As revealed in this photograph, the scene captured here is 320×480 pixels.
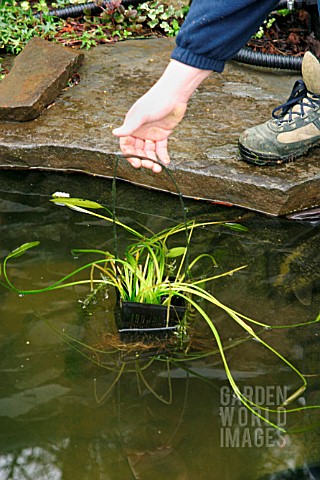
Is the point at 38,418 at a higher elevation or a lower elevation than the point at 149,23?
lower

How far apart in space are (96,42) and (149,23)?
50cm

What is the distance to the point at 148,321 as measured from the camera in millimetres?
2883

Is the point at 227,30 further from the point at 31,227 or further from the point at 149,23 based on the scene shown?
the point at 149,23

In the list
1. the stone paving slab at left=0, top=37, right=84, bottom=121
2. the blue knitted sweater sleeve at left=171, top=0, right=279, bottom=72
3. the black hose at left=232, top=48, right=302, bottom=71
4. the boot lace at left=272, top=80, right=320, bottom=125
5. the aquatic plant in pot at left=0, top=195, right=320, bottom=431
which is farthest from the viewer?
the black hose at left=232, top=48, right=302, bottom=71

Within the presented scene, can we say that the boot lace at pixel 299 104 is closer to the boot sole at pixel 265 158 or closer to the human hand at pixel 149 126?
the boot sole at pixel 265 158

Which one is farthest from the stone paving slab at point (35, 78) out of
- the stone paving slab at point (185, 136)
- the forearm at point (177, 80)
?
the forearm at point (177, 80)

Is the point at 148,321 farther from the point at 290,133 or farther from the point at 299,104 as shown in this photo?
the point at 299,104

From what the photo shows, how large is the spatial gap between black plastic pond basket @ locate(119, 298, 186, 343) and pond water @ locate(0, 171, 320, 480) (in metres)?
0.09

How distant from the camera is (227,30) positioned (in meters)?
1.98

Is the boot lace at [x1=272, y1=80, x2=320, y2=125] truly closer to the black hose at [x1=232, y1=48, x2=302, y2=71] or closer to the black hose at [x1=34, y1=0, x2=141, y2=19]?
the black hose at [x1=232, y1=48, x2=302, y2=71]

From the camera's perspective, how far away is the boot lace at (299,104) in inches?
154

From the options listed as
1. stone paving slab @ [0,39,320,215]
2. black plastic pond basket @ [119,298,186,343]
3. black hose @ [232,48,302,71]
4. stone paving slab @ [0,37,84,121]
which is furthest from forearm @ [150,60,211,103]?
black hose @ [232,48,302,71]

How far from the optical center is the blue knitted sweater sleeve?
6.36 ft

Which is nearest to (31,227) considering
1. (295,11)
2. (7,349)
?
(7,349)
